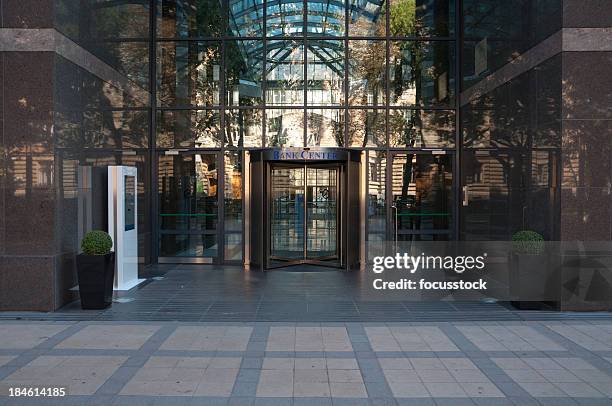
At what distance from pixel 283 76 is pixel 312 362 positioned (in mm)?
8750

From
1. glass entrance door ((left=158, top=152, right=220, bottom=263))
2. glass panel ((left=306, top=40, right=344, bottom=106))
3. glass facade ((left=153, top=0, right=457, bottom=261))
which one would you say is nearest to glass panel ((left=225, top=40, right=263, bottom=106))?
glass facade ((left=153, top=0, right=457, bottom=261))

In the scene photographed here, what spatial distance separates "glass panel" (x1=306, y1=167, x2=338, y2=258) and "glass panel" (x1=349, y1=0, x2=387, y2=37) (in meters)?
3.31

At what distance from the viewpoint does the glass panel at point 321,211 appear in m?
13.3

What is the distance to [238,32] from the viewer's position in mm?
13359

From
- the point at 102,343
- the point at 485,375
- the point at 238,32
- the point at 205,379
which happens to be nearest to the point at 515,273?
the point at 485,375

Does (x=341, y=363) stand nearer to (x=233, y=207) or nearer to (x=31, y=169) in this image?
(x=31, y=169)

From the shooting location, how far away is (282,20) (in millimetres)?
13312

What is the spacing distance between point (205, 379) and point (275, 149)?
7728 mm

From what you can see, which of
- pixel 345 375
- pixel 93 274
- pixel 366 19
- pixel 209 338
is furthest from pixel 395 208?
pixel 345 375

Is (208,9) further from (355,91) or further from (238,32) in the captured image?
(355,91)

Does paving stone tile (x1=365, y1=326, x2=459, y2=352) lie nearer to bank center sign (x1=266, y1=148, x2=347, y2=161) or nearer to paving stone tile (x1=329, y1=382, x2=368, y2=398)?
paving stone tile (x1=329, y1=382, x2=368, y2=398)

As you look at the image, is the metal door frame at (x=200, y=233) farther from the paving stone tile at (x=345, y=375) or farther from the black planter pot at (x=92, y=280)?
the paving stone tile at (x=345, y=375)

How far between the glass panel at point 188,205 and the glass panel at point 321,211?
219cm

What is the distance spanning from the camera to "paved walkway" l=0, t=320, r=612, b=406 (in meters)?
4.88
